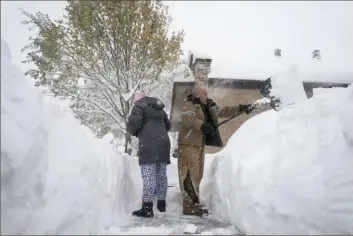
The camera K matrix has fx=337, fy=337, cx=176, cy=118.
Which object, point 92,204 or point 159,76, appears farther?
point 159,76

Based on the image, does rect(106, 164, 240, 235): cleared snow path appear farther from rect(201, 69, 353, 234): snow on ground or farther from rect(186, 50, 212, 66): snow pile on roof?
rect(186, 50, 212, 66): snow pile on roof

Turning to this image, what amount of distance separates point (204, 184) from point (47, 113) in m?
2.62

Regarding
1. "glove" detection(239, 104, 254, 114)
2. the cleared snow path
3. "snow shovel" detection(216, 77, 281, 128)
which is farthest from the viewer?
"glove" detection(239, 104, 254, 114)

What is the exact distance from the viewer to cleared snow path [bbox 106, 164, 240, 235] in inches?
123

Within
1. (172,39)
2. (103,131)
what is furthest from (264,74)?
(103,131)

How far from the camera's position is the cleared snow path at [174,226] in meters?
3.12

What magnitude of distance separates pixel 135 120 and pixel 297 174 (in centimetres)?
194

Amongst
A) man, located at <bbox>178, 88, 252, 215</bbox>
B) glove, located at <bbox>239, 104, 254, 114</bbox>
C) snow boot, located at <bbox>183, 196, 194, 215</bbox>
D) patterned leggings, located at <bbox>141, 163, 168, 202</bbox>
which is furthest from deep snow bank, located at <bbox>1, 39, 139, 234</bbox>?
glove, located at <bbox>239, 104, 254, 114</bbox>

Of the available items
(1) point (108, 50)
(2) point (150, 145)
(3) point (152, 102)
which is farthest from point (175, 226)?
(1) point (108, 50)

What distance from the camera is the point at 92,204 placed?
2756 millimetres

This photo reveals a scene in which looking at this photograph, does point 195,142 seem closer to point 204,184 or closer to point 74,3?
point 204,184

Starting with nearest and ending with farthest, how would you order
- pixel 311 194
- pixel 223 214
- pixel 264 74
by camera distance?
pixel 311 194
pixel 223 214
pixel 264 74

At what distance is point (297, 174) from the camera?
3.16 metres

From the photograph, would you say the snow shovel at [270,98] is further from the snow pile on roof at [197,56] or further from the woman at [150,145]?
the snow pile on roof at [197,56]
